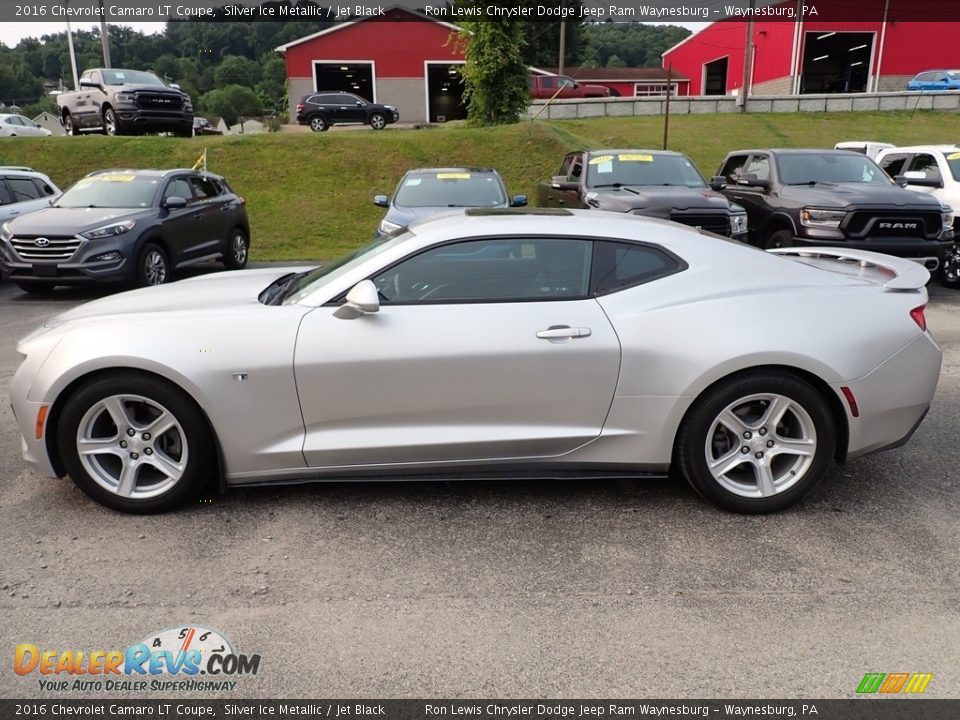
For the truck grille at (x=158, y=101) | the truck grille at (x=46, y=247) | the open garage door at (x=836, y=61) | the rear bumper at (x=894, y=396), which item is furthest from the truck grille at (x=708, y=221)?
the open garage door at (x=836, y=61)

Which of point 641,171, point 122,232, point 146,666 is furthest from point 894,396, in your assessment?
point 122,232

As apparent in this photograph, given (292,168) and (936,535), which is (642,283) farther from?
(292,168)

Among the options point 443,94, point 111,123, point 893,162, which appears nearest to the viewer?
point 893,162

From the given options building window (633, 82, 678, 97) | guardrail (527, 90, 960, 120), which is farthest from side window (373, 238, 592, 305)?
building window (633, 82, 678, 97)

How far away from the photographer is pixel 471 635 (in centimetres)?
272

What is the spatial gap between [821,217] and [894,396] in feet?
20.1

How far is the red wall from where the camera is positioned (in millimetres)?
34812

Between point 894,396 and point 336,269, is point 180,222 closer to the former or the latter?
point 336,269

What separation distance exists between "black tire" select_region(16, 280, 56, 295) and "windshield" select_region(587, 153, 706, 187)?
754cm

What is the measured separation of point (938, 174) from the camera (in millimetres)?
10531

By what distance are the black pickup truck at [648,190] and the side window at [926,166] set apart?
318cm

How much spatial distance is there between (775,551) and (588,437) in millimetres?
999

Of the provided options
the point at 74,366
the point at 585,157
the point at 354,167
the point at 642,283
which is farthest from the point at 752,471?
the point at 354,167

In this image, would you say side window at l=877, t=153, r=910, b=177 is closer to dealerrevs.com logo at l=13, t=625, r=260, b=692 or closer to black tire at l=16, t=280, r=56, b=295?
dealerrevs.com logo at l=13, t=625, r=260, b=692
